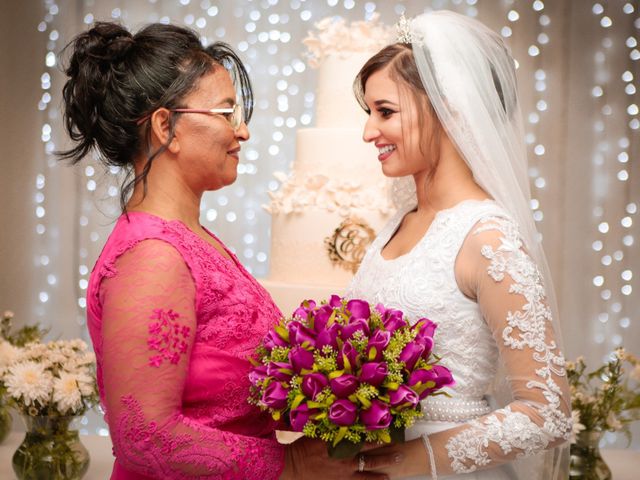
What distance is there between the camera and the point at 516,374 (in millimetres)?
1913

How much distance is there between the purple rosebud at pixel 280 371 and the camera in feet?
5.71

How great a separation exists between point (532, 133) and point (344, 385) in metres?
4.83

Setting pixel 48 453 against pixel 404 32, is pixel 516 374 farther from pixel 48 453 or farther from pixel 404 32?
pixel 48 453

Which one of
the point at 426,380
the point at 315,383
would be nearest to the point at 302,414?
the point at 315,383

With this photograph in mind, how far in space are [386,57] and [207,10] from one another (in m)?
4.24

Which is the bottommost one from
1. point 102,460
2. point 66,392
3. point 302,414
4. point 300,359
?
point 102,460

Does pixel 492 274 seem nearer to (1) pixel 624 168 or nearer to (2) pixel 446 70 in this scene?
(2) pixel 446 70

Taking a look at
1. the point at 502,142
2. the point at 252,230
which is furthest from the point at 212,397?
the point at 252,230

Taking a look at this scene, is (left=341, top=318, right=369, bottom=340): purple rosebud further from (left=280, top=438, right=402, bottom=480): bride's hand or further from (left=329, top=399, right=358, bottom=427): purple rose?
(left=280, top=438, right=402, bottom=480): bride's hand

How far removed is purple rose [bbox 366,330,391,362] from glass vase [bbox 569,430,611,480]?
2019 mm

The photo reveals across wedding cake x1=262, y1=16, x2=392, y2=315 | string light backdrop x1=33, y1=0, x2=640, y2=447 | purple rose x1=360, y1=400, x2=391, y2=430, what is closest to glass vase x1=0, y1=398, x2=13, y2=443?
wedding cake x1=262, y1=16, x2=392, y2=315

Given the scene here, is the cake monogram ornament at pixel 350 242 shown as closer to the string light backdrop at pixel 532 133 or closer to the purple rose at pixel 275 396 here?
the purple rose at pixel 275 396

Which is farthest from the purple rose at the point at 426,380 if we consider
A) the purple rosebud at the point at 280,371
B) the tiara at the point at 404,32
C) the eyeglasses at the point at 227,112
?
the tiara at the point at 404,32

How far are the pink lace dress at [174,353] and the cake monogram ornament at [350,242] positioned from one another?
6.15 ft
